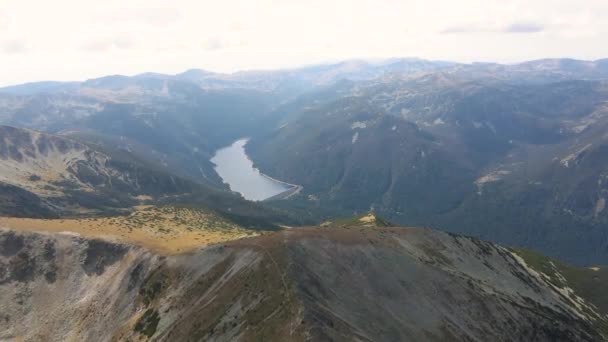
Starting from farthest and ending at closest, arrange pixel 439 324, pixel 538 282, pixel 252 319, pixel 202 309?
pixel 538 282 → pixel 439 324 → pixel 202 309 → pixel 252 319

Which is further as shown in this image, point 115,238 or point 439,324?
point 115,238

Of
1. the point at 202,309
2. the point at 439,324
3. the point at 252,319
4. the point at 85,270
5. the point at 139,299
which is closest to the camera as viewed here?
the point at 252,319

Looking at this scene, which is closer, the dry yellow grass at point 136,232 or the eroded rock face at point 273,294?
the eroded rock face at point 273,294

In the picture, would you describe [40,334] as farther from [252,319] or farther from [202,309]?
[252,319]

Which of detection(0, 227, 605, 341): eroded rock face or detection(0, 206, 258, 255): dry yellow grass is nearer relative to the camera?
detection(0, 227, 605, 341): eroded rock face

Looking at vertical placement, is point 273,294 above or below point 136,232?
above

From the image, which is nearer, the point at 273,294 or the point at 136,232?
the point at 273,294

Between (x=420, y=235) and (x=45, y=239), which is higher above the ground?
(x=45, y=239)

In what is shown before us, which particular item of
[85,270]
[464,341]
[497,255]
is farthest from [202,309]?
[497,255]
